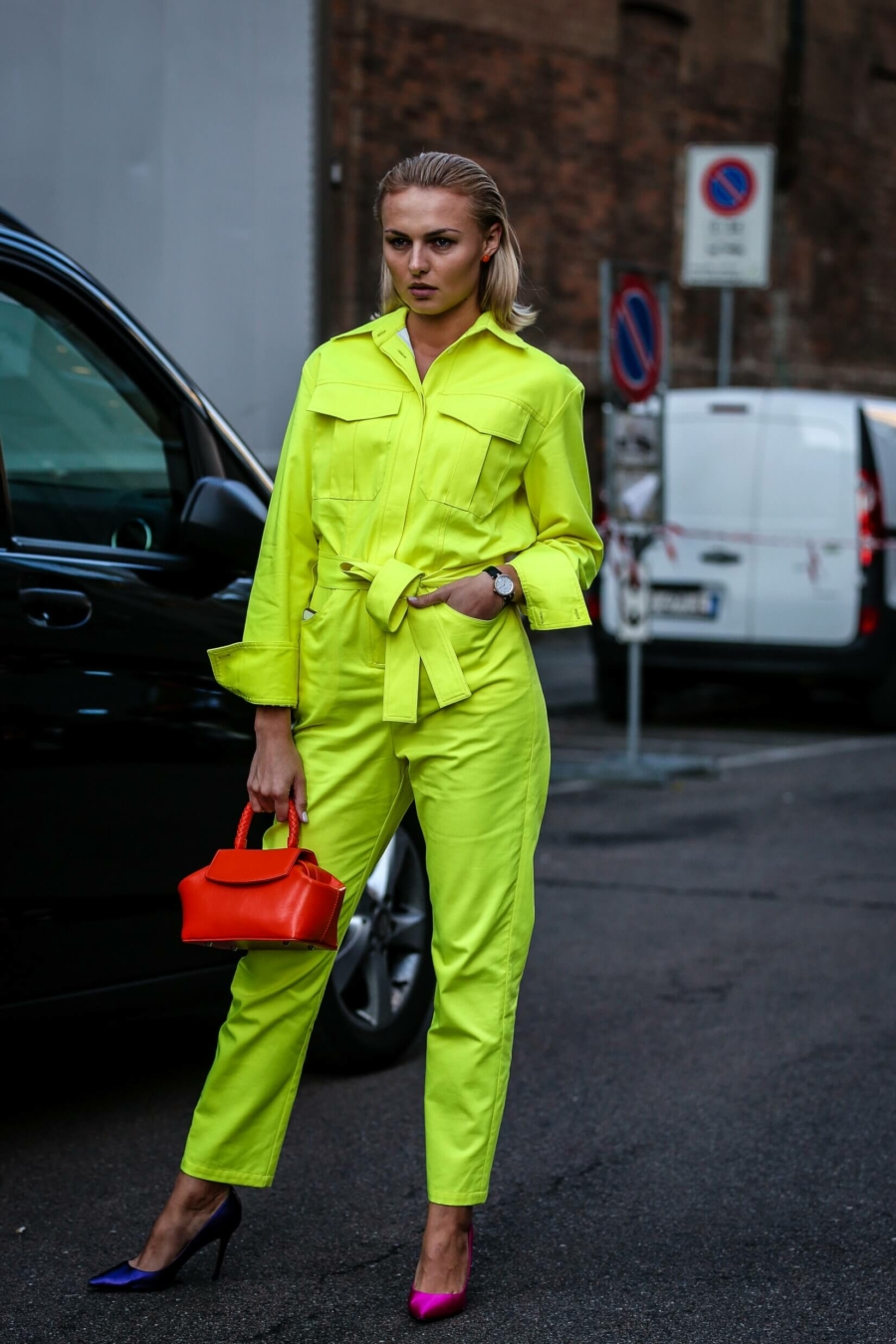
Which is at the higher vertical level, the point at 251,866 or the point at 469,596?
the point at 469,596

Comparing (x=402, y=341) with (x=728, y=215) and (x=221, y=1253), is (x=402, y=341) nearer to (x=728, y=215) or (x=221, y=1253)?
(x=221, y=1253)

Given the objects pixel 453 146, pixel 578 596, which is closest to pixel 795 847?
pixel 578 596

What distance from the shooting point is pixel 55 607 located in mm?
3594

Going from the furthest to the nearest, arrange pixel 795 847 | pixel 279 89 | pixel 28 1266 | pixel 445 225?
pixel 279 89, pixel 795 847, pixel 28 1266, pixel 445 225

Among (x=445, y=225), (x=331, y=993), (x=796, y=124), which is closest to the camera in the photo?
(x=445, y=225)

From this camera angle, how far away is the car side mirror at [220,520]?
12.2 ft

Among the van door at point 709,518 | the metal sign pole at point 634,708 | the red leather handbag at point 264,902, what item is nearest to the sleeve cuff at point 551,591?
the red leather handbag at point 264,902

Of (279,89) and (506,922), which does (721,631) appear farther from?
(506,922)

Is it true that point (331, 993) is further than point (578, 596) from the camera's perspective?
Yes

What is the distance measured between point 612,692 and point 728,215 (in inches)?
125

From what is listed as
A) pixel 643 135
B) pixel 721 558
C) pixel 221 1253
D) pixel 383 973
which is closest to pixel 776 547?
pixel 721 558

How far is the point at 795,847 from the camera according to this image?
25.9 feet

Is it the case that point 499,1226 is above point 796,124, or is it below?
below

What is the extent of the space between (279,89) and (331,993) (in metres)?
8.64
